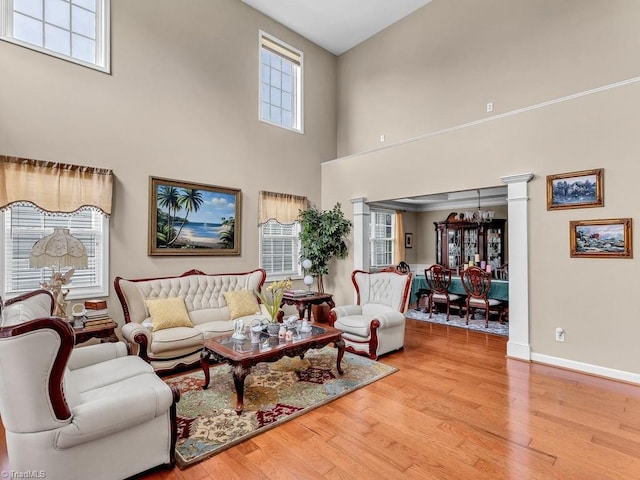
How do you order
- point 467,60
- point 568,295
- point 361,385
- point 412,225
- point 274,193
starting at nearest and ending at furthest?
1. point 361,385
2. point 568,295
3. point 467,60
4. point 274,193
5. point 412,225

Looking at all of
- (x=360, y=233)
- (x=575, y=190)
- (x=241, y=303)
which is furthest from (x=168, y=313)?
(x=575, y=190)

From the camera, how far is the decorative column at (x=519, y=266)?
4195mm

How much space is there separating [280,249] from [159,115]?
9.57ft

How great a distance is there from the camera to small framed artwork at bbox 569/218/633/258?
3.54 metres

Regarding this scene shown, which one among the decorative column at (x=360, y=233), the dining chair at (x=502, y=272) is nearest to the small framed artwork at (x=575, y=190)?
the decorative column at (x=360, y=233)

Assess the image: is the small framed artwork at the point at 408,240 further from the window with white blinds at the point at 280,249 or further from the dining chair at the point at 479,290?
the window with white blinds at the point at 280,249

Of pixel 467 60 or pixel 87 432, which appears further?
pixel 467 60

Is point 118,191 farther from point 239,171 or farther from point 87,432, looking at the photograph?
point 87,432

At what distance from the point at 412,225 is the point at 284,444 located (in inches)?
306

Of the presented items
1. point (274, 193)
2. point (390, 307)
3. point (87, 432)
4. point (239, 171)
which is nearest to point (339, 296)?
point (390, 307)

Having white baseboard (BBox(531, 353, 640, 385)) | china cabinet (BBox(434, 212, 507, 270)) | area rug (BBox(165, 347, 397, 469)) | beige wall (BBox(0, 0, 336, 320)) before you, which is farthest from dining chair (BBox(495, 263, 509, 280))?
beige wall (BBox(0, 0, 336, 320))

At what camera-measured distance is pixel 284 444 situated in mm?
2426

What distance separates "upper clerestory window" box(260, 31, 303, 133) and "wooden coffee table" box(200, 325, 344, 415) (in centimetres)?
410

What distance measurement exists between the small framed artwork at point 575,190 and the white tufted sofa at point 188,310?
4.00m
